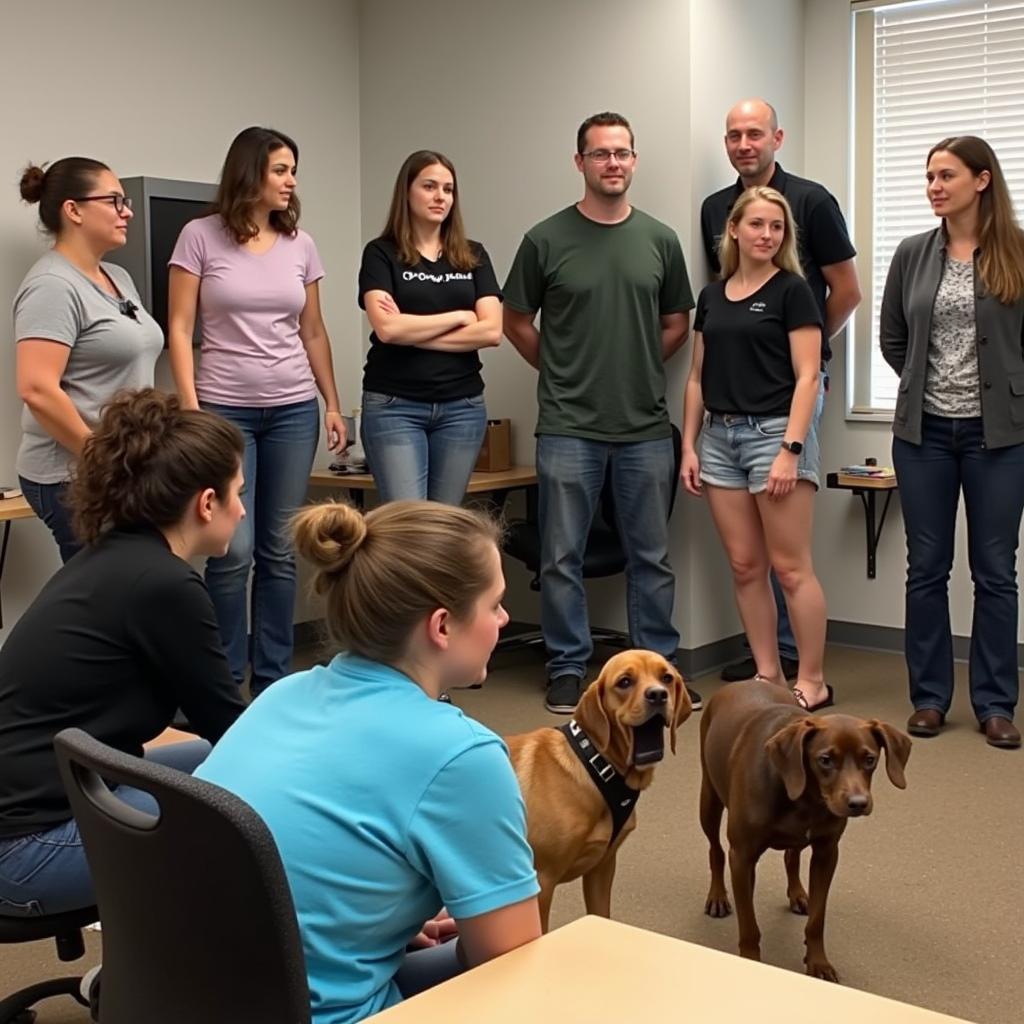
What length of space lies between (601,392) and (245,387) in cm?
122

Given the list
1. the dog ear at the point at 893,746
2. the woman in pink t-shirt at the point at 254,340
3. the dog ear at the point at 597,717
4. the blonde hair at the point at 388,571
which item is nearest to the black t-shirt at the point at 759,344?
the woman in pink t-shirt at the point at 254,340

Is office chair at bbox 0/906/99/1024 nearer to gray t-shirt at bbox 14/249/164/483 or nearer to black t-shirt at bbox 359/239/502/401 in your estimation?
gray t-shirt at bbox 14/249/164/483

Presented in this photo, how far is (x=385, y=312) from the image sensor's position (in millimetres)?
4207

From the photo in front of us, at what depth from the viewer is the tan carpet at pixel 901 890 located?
8.57 ft

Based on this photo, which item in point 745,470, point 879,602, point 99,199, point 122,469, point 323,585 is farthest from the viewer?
point 879,602

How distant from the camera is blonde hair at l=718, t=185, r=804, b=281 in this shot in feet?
13.7

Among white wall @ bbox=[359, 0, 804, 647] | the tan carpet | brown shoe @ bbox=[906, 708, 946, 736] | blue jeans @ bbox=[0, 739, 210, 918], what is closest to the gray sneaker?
the tan carpet

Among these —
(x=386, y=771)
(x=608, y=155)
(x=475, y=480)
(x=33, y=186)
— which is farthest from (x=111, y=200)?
(x=386, y=771)

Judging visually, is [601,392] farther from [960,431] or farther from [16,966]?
[16,966]

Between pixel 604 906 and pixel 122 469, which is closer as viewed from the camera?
pixel 122 469

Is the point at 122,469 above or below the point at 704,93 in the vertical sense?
below

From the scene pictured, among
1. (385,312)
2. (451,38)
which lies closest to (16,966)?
(385,312)

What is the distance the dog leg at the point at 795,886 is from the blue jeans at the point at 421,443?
1800 millimetres

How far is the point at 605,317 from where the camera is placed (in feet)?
14.8
